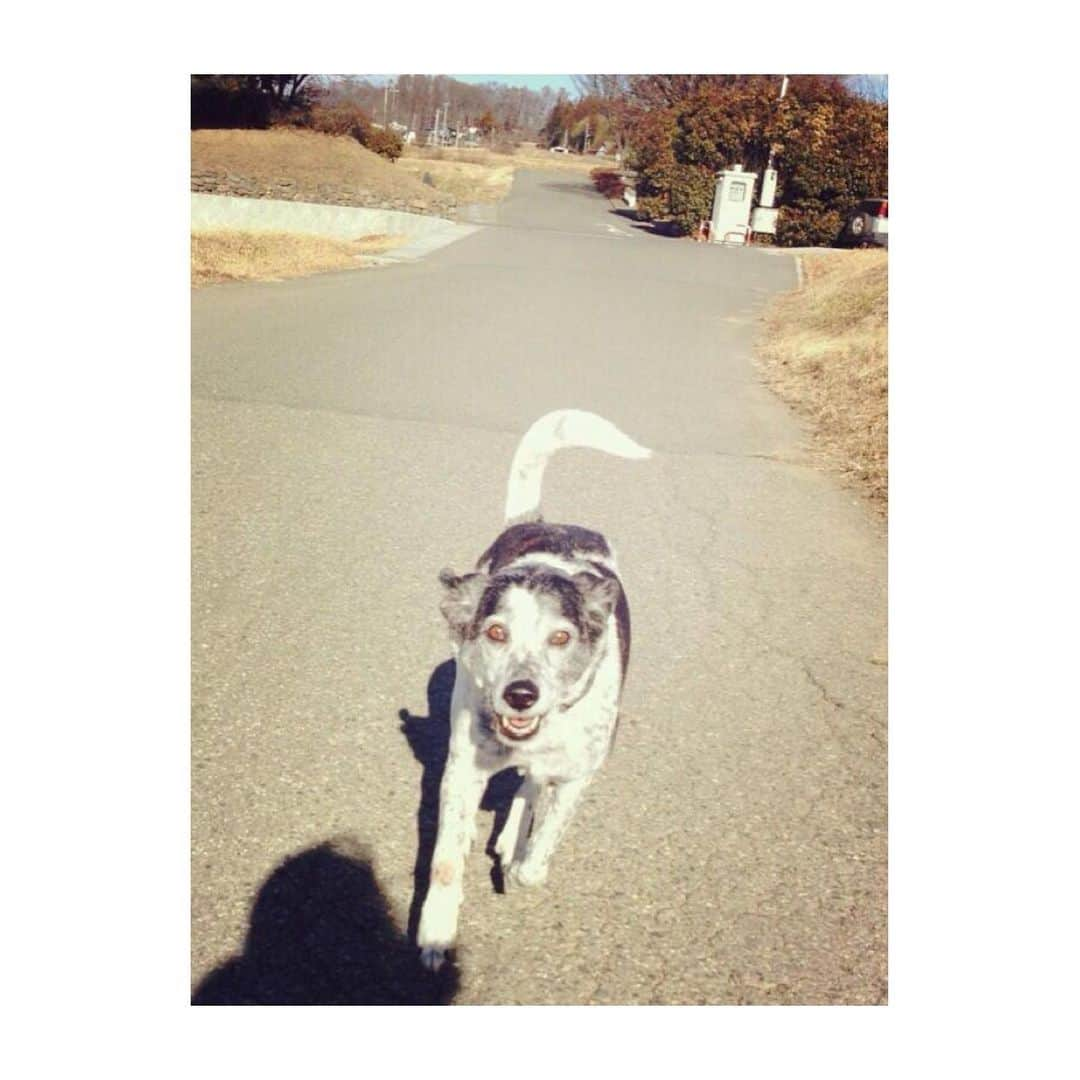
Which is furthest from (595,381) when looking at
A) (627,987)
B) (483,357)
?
(627,987)

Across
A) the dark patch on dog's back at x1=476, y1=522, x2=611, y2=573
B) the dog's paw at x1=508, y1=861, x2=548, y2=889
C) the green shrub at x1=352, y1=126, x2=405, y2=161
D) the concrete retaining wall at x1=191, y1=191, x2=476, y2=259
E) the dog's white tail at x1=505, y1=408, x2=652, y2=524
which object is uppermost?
the concrete retaining wall at x1=191, y1=191, x2=476, y2=259

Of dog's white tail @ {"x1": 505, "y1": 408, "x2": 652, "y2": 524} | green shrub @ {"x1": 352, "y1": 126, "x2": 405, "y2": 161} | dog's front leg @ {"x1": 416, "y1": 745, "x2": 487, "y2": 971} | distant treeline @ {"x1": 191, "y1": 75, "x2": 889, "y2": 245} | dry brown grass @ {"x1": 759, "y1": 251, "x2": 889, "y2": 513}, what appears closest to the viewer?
dog's front leg @ {"x1": 416, "y1": 745, "x2": 487, "y2": 971}

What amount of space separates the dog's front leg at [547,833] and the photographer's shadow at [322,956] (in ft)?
1.20

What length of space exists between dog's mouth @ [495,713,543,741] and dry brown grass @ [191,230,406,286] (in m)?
3.20

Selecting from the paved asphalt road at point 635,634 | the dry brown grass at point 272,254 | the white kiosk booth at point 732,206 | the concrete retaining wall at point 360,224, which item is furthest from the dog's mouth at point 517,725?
the concrete retaining wall at point 360,224

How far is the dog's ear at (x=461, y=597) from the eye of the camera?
2814 millimetres

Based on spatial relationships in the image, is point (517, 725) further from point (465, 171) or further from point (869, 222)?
point (465, 171)

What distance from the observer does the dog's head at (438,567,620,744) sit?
2.67 meters

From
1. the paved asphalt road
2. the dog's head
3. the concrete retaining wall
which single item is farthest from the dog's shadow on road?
the concrete retaining wall

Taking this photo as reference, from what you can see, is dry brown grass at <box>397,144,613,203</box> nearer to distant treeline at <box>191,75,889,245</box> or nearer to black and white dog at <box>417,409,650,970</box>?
distant treeline at <box>191,75,889,245</box>

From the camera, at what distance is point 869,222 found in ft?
13.4

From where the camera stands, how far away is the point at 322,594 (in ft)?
14.7

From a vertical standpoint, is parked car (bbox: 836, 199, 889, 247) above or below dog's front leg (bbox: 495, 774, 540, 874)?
above
